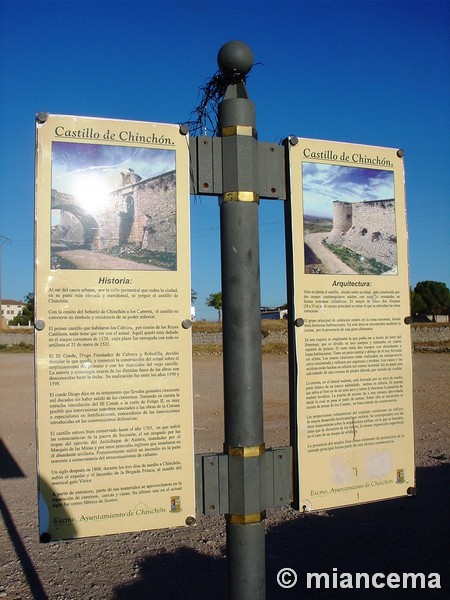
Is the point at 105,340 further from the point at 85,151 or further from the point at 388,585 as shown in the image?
the point at 388,585

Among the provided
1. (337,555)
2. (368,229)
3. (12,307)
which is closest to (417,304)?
(337,555)

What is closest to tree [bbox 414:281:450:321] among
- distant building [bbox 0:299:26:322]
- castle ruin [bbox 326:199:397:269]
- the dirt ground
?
the dirt ground

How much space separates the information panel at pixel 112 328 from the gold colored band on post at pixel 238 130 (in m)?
0.19

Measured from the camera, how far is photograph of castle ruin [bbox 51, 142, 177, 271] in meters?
2.31

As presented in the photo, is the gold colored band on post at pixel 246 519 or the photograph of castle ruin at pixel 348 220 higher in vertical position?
the photograph of castle ruin at pixel 348 220

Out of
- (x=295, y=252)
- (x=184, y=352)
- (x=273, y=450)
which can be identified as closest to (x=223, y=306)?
(x=184, y=352)

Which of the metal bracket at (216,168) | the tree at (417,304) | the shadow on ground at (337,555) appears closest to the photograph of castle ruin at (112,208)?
the metal bracket at (216,168)

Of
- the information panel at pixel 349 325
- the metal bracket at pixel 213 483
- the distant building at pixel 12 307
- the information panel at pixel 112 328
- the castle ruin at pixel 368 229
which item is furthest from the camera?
the distant building at pixel 12 307

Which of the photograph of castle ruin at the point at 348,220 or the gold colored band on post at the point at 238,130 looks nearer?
the gold colored band on post at the point at 238,130

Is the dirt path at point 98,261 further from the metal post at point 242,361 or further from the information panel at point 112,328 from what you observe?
the metal post at point 242,361

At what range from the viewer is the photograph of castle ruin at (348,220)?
2568 mm

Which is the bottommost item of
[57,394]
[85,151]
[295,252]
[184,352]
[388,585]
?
[388,585]

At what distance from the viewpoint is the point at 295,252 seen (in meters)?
2.50

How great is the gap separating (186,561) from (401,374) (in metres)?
3.02
